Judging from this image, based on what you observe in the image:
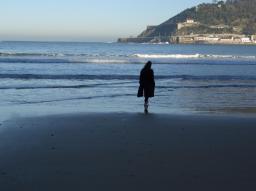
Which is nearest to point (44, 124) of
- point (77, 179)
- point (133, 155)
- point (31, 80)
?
point (133, 155)

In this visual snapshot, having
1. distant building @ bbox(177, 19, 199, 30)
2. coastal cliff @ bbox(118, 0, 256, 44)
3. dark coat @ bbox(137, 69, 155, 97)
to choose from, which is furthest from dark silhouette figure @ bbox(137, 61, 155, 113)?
distant building @ bbox(177, 19, 199, 30)

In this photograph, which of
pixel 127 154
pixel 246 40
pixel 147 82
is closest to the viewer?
pixel 127 154

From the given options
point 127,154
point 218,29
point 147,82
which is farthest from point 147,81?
point 218,29

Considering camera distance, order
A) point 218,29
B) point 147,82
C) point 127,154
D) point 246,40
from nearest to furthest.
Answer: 1. point 127,154
2. point 147,82
3. point 246,40
4. point 218,29

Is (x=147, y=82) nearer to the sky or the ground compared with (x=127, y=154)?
nearer to the sky

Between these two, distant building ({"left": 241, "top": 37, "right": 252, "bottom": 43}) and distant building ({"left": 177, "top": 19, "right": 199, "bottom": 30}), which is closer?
distant building ({"left": 241, "top": 37, "right": 252, "bottom": 43})

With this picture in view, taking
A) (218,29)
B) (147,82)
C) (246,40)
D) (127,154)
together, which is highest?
(147,82)

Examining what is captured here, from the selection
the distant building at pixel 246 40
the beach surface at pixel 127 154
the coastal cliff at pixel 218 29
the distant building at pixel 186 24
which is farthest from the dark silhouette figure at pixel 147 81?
the distant building at pixel 186 24

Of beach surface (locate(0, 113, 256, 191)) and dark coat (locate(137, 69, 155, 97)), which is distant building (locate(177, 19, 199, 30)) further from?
beach surface (locate(0, 113, 256, 191))

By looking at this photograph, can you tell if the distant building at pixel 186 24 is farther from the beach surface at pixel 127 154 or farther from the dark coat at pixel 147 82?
the beach surface at pixel 127 154

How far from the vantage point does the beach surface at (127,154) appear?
773cm

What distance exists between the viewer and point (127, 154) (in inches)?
371

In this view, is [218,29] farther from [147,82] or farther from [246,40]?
[147,82]

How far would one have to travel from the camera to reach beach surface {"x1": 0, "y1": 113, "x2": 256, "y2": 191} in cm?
773
